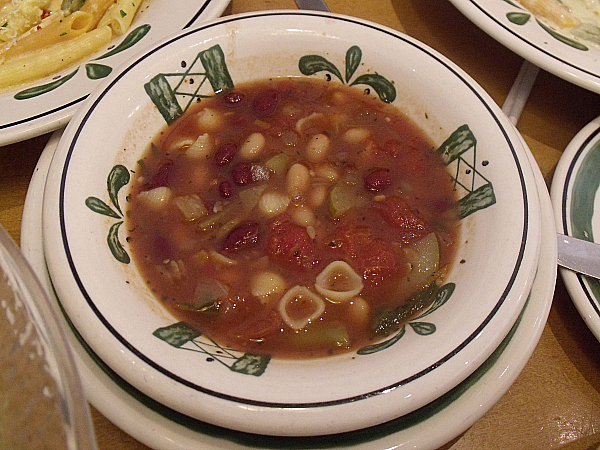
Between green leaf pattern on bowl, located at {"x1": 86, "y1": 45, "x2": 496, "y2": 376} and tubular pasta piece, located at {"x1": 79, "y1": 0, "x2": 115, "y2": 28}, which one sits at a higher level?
tubular pasta piece, located at {"x1": 79, "y1": 0, "x2": 115, "y2": 28}

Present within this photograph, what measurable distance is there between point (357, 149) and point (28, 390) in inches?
46.0

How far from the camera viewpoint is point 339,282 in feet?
4.74

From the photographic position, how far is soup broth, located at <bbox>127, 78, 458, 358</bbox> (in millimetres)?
1384

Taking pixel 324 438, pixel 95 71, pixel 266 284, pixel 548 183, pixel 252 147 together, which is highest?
pixel 95 71

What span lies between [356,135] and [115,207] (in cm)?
77

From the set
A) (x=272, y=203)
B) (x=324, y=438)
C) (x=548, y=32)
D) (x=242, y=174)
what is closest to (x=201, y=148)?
(x=242, y=174)

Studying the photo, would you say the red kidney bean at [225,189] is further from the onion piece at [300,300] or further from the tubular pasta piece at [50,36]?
the tubular pasta piece at [50,36]

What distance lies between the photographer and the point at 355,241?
1.51 m

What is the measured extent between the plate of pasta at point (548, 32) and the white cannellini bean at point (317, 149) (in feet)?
2.73

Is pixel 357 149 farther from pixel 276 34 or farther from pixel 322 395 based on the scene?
pixel 322 395

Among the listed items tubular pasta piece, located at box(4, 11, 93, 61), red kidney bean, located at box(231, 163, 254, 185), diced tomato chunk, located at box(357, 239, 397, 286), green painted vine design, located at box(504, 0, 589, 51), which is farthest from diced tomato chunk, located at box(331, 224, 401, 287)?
tubular pasta piece, located at box(4, 11, 93, 61)

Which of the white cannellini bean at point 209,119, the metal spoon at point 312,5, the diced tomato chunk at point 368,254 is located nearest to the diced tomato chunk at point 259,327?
the diced tomato chunk at point 368,254

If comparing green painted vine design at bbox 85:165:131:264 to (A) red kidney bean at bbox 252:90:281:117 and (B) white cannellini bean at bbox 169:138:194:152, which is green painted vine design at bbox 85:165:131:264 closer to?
(B) white cannellini bean at bbox 169:138:194:152

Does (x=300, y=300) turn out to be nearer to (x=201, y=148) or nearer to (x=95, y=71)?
(x=201, y=148)
